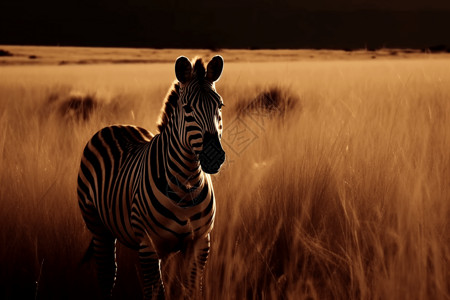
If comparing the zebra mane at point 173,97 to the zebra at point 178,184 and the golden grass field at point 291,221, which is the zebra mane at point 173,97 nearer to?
the zebra at point 178,184

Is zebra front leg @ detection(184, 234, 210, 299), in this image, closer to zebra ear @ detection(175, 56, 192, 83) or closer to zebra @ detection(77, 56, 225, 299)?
zebra @ detection(77, 56, 225, 299)

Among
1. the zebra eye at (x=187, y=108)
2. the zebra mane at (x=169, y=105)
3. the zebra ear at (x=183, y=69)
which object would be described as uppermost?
the zebra ear at (x=183, y=69)

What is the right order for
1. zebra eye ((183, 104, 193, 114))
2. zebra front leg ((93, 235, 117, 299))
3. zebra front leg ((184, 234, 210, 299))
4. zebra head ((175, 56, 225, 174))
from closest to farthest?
1. zebra head ((175, 56, 225, 174))
2. zebra eye ((183, 104, 193, 114))
3. zebra front leg ((184, 234, 210, 299))
4. zebra front leg ((93, 235, 117, 299))

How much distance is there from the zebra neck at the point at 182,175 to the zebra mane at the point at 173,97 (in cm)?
16

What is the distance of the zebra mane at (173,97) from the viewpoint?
151 centimetres

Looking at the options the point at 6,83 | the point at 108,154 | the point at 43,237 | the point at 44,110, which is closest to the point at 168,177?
the point at 108,154

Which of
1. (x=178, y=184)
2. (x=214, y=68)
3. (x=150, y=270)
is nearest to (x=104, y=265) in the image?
(x=150, y=270)

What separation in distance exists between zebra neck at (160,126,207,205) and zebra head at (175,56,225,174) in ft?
0.17

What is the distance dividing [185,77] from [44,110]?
16.4 ft

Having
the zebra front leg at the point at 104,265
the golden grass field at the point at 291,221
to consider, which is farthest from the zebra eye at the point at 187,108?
the zebra front leg at the point at 104,265

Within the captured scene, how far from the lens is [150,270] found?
1553 millimetres

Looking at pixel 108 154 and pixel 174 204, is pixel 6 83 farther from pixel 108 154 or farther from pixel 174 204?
pixel 174 204

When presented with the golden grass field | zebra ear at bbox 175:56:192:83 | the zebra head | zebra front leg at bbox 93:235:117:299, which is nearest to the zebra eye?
the zebra head

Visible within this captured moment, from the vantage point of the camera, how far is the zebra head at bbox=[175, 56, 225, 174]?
4.41 ft
